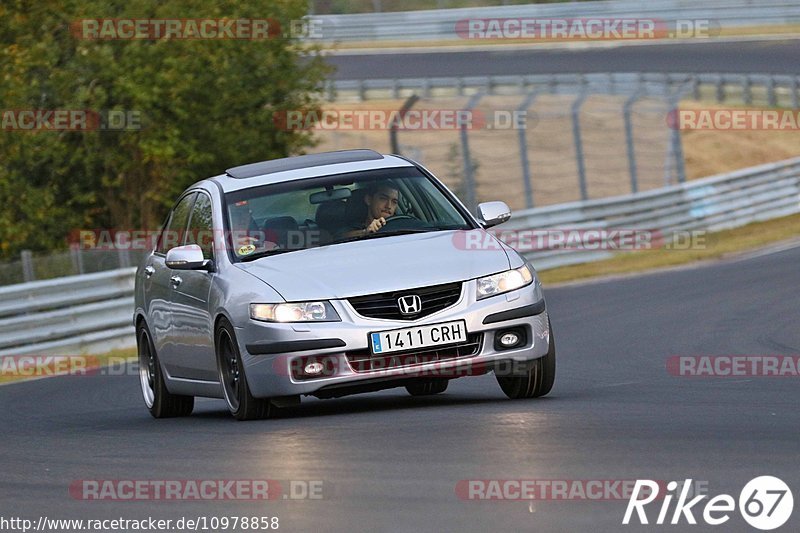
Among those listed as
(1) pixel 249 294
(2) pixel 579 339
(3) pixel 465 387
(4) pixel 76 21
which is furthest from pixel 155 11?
(1) pixel 249 294

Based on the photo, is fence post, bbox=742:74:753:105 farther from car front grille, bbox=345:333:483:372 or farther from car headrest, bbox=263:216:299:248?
car front grille, bbox=345:333:483:372

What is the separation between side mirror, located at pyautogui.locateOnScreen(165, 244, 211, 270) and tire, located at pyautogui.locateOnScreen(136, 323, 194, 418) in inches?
57.6

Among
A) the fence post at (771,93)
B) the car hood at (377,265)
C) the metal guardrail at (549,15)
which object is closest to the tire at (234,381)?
the car hood at (377,265)

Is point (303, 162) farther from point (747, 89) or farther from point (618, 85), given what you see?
point (747, 89)

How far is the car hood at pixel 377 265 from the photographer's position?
9305 millimetres

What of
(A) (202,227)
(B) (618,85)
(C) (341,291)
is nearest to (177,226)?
(A) (202,227)

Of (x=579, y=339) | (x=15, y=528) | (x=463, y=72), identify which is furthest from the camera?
(x=463, y=72)

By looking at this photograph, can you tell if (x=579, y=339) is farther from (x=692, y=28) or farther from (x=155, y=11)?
(x=692, y=28)

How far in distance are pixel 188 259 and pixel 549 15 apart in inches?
1544

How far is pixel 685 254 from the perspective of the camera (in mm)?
24891

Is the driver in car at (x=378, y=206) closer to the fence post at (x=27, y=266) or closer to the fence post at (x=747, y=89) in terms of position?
the fence post at (x=27, y=266)

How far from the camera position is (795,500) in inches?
243

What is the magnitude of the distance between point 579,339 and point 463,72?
28536 millimetres

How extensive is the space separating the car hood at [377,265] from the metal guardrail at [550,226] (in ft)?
30.9
